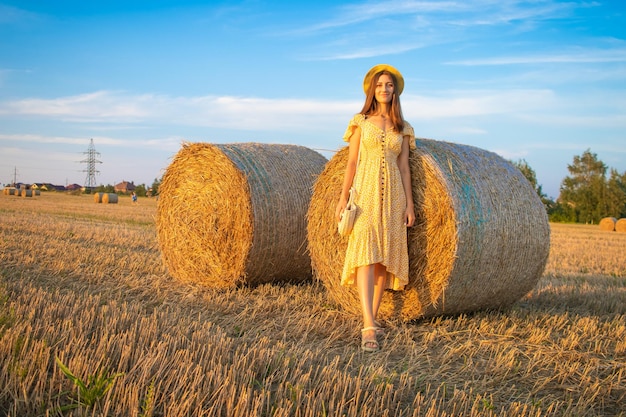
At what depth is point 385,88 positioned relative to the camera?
4.81 meters

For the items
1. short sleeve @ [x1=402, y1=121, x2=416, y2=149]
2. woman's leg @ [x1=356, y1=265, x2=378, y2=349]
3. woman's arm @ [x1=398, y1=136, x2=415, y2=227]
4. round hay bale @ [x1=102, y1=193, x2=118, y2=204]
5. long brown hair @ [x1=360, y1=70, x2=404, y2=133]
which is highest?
long brown hair @ [x1=360, y1=70, x2=404, y2=133]

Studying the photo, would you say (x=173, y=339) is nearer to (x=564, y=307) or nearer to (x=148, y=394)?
(x=148, y=394)

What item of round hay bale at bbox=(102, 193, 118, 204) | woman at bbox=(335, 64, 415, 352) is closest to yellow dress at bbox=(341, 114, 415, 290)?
woman at bbox=(335, 64, 415, 352)

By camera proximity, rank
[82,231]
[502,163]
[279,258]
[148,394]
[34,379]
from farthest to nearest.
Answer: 1. [82,231]
2. [279,258]
3. [502,163]
4. [34,379]
5. [148,394]

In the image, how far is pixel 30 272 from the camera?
6.38 meters

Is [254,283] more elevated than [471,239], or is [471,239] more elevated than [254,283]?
[471,239]

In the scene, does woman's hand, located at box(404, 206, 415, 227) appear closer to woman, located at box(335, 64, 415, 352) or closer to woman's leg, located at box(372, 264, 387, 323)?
woman, located at box(335, 64, 415, 352)

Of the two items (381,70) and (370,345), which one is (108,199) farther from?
(370,345)

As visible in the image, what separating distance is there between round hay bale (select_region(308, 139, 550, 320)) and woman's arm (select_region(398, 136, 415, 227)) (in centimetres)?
10

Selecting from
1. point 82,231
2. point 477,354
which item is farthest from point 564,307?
point 82,231

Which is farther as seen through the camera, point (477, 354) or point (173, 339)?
point (477, 354)

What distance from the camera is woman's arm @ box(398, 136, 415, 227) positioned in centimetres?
474

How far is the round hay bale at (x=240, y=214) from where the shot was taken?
20.4 ft

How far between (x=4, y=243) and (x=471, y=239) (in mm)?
6939
